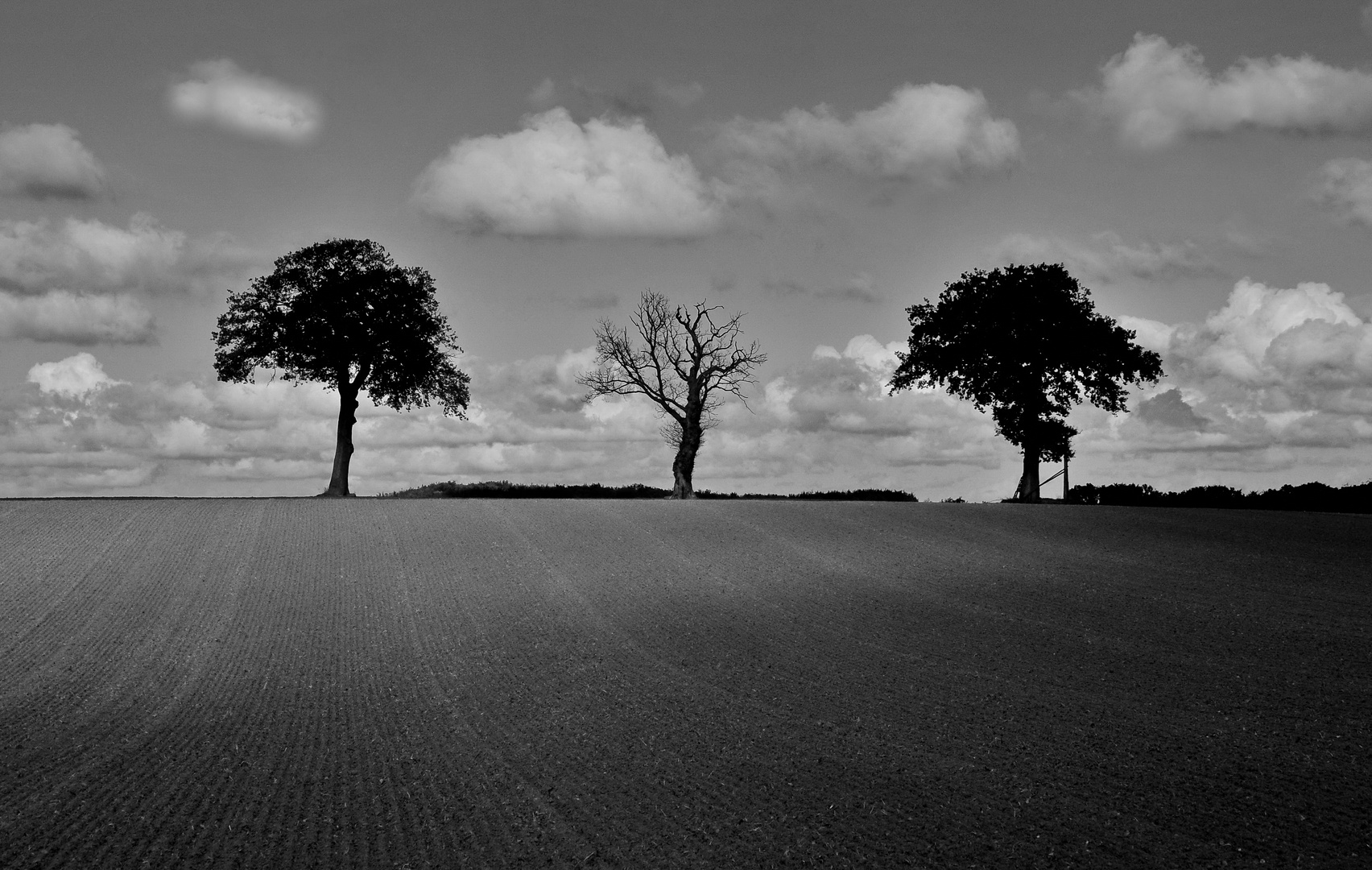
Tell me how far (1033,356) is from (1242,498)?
10.0 metres

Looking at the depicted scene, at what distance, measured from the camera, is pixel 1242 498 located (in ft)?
141

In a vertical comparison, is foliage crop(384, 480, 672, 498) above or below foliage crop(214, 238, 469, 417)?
below

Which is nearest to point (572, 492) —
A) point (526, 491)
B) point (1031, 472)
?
point (526, 491)

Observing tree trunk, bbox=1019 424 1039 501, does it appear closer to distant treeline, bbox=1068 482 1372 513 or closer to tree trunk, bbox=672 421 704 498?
distant treeline, bbox=1068 482 1372 513

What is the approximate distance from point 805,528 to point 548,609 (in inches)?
444

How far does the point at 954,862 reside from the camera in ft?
27.5

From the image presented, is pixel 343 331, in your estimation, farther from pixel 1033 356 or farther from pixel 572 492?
pixel 1033 356

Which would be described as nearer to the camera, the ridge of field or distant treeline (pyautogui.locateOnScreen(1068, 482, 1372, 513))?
the ridge of field

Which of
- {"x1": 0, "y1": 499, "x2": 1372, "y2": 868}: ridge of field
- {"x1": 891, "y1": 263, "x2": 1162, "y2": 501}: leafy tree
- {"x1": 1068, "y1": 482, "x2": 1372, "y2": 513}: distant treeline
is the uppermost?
{"x1": 891, "y1": 263, "x2": 1162, "y2": 501}: leafy tree

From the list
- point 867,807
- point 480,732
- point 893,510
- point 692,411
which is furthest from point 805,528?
point 867,807

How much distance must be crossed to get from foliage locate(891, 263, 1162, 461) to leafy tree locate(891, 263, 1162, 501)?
0.10ft

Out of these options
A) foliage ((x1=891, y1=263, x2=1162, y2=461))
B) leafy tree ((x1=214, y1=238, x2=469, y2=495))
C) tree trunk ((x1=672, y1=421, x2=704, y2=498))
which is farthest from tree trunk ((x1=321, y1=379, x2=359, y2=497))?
foliage ((x1=891, y1=263, x2=1162, y2=461))

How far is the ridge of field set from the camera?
9.12 meters

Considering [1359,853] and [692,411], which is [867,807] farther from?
[692,411]
